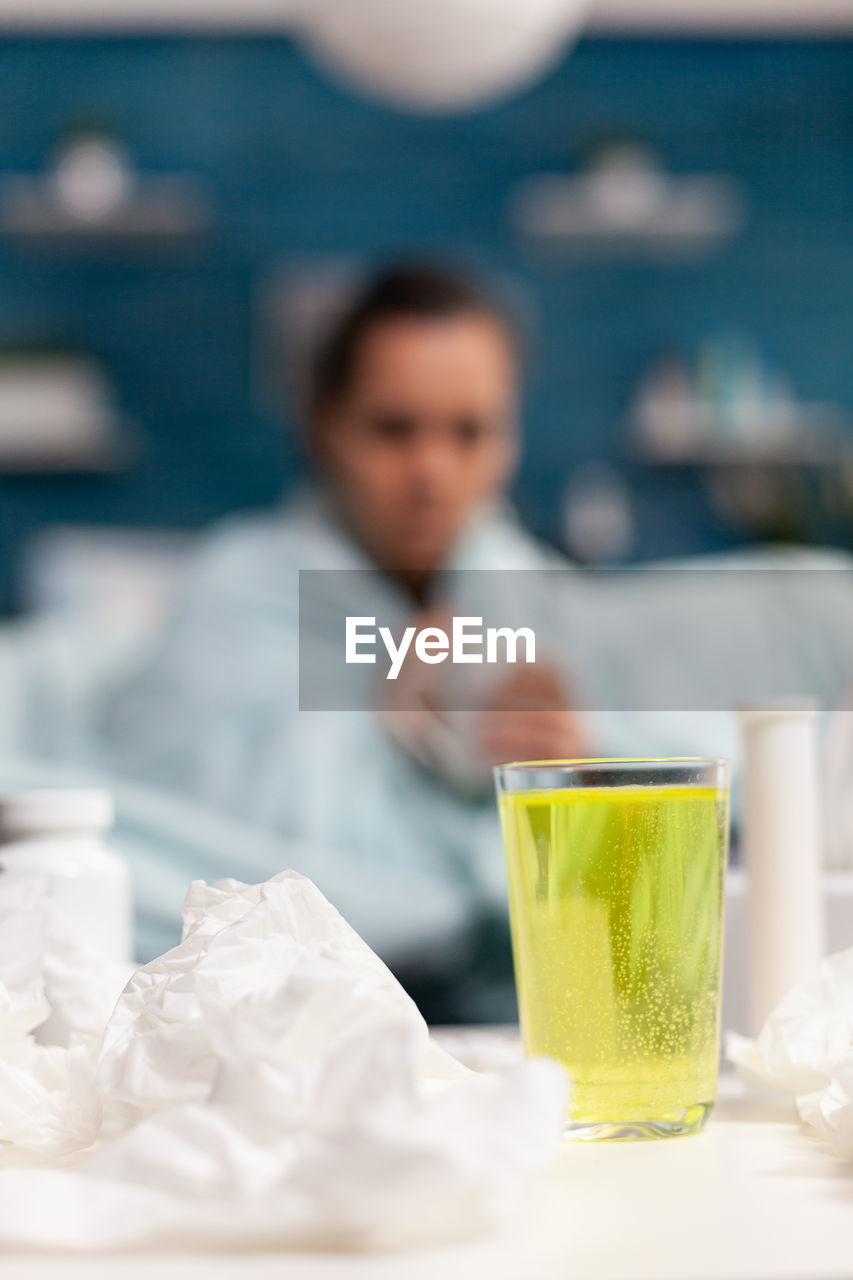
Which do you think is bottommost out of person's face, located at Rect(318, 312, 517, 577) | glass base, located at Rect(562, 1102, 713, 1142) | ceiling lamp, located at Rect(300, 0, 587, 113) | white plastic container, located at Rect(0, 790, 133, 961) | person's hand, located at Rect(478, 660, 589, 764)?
glass base, located at Rect(562, 1102, 713, 1142)

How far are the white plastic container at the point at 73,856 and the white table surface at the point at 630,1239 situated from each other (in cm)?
24

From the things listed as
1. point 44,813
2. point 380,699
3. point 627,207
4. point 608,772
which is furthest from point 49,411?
point 608,772

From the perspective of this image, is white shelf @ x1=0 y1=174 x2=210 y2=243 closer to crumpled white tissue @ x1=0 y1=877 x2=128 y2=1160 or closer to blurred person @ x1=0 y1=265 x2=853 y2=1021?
blurred person @ x1=0 y1=265 x2=853 y2=1021

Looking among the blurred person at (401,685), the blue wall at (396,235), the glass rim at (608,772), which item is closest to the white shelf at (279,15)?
the blue wall at (396,235)

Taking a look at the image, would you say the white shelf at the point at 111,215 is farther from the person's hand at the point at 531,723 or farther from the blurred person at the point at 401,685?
the person's hand at the point at 531,723

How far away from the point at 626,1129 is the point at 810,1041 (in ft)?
0.27

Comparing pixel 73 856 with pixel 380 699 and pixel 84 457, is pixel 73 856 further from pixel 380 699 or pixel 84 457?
pixel 84 457

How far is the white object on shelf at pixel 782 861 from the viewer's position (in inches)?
22.8

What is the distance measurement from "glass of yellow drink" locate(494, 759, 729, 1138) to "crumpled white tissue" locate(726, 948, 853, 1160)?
1.7 inches

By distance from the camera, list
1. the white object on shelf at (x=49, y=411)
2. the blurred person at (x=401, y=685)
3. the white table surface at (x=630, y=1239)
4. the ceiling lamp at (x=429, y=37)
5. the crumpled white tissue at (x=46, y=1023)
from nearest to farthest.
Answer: the white table surface at (x=630, y=1239)
the crumpled white tissue at (x=46, y=1023)
the blurred person at (x=401, y=685)
the ceiling lamp at (x=429, y=37)
the white object on shelf at (x=49, y=411)

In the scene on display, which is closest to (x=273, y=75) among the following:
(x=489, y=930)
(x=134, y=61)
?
(x=134, y=61)

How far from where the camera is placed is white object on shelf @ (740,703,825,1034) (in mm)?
578

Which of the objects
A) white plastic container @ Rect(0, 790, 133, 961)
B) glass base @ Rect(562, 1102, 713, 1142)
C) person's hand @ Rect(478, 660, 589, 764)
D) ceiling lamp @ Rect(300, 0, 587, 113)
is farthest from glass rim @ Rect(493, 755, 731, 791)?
ceiling lamp @ Rect(300, 0, 587, 113)

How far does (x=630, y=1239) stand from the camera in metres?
0.31
